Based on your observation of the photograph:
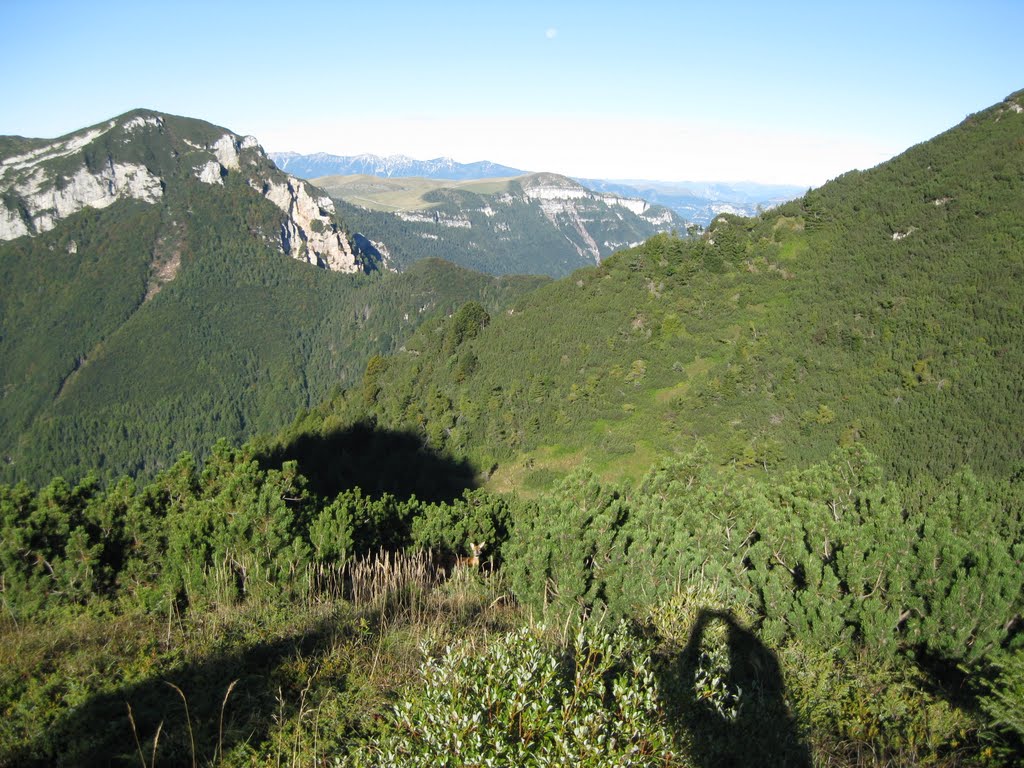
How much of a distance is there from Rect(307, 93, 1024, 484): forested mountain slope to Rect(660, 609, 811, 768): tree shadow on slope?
27.6 metres

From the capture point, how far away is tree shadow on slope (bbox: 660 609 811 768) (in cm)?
500

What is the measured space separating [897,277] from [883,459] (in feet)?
73.4

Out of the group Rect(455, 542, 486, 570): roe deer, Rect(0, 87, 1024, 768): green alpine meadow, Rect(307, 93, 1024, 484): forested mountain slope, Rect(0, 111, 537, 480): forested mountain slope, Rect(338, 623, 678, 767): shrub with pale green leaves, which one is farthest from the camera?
Rect(0, 111, 537, 480): forested mountain slope

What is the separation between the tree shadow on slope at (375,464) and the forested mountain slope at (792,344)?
2.37m

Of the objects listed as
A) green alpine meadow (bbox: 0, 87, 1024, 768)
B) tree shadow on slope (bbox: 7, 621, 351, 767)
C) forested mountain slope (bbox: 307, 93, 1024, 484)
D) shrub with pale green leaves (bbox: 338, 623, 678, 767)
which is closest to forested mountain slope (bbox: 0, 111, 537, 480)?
forested mountain slope (bbox: 307, 93, 1024, 484)

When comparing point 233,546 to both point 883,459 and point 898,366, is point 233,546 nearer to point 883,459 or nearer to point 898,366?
point 883,459

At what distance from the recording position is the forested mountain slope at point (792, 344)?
37.3 metres

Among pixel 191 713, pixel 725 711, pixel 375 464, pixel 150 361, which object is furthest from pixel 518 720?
pixel 150 361

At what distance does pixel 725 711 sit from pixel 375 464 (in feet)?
189

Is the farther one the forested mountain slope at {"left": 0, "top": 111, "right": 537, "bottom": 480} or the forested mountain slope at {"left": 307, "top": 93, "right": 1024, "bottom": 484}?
the forested mountain slope at {"left": 0, "top": 111, "right": 537, "bottom": 480}

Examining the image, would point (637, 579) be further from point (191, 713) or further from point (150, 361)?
point (150, 361)

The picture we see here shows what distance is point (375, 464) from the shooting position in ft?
199

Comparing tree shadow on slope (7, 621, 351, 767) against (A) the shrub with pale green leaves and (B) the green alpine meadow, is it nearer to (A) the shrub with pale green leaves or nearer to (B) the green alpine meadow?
(B) the green alpine meadow

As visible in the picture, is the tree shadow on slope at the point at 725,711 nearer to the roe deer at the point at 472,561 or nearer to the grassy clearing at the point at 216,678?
the grassy clearing at the point at 216,678
